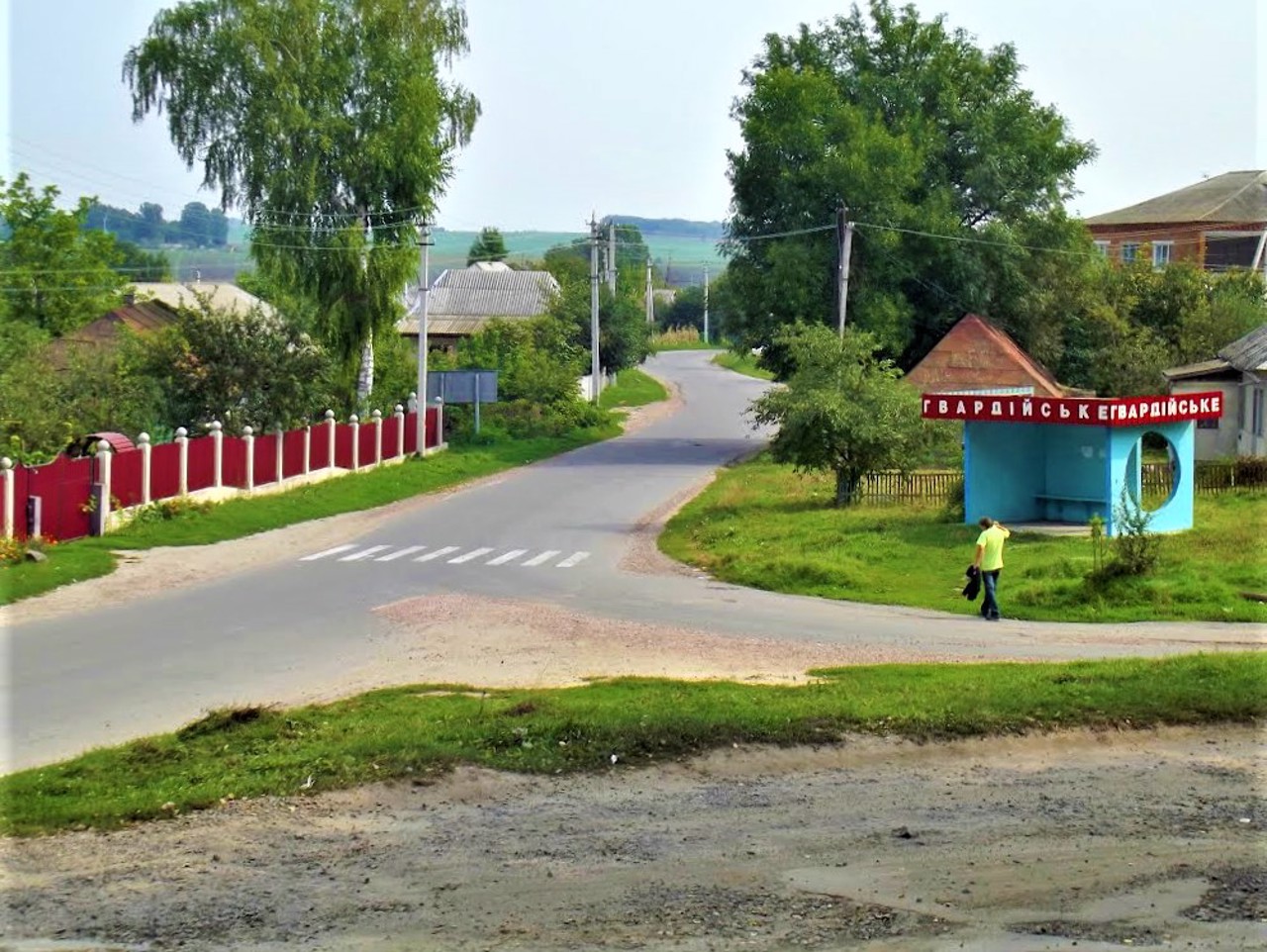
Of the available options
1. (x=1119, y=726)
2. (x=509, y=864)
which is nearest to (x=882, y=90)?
(x=1119, y=726)

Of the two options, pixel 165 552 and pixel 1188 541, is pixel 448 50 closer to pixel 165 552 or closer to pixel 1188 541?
pixel 165 552

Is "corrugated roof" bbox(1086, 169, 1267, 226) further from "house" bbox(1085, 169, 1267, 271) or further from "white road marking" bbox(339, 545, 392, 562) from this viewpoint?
"white road marking" bbox(339, 545, 392, 562)

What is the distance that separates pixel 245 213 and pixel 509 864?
40.2 meters

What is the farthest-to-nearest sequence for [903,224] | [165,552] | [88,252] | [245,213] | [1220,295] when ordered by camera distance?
[88,252] → [1220,295] → [903,224] → [245,213] → [165,552]

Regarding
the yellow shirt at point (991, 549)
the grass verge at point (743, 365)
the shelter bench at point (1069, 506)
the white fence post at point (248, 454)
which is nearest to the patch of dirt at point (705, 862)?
the yellow shirt at point (991, 549)

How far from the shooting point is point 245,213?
49062mm

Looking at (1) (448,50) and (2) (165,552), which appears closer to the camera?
(2) (165,552)

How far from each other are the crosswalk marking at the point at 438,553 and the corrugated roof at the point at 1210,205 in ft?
189

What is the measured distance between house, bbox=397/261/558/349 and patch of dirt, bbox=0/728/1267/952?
69.2 m

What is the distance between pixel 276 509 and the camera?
1430 inches

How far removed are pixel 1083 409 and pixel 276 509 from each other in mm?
17236

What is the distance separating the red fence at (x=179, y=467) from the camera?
2942 centimetres

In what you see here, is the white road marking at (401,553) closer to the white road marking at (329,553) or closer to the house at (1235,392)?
the white road marking at (329,553)

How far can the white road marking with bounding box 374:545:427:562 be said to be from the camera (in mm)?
30062
